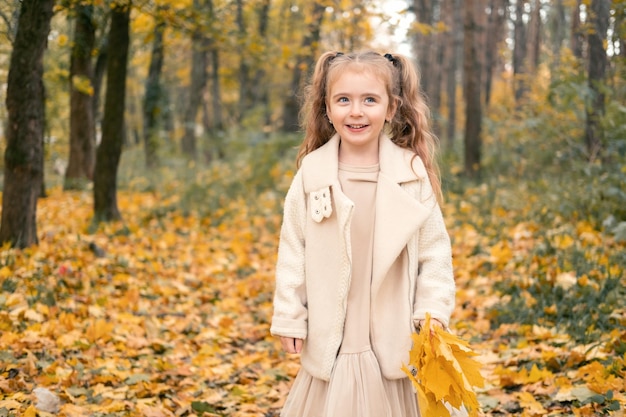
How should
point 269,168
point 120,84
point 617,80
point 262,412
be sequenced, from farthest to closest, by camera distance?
point 269,168, point 120,84, point 617,80, point 262,412

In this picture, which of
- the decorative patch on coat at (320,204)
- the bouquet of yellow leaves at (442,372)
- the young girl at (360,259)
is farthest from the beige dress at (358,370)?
the bouquet of yellow leaves at (442,372)

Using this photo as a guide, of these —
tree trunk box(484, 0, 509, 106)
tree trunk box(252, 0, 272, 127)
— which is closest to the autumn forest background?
tree trunk box(252, 0, 272, 127)

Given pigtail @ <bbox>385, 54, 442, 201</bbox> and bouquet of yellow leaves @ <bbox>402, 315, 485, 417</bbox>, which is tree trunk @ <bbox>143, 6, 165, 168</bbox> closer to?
pigtail @ <bbox>385, 54, 442, 201</bbox>

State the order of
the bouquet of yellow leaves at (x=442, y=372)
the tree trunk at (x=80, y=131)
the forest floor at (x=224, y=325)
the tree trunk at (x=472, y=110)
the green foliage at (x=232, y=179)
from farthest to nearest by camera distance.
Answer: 1. the tree trunk at (x=80, y=131)
2. the tree trunk at (x=472, y=110)
3. the green foliage at (x=232, y=179)
4. the forest floor at (x=224, y=325)
5. the bouquet of yellow leaves at (x=442, y=372)

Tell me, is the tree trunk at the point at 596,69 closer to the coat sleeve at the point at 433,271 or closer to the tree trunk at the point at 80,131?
the coat sleeve at the point at 433,271

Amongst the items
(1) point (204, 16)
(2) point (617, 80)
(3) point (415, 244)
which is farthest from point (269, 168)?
(3) point (415, 244)

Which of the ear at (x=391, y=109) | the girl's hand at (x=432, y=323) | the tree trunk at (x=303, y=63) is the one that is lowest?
the girl's hand at (x=432, y=323)

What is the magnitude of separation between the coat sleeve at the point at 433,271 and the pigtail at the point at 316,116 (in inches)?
20.8

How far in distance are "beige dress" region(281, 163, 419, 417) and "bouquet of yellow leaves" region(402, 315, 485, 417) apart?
0.22 meters

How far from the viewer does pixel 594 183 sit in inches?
255

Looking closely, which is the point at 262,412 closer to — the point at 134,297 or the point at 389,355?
the point at 389,355

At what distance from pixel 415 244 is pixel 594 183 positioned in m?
4.58

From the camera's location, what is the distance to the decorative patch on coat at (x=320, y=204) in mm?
2535

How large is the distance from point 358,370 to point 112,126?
7.07m
